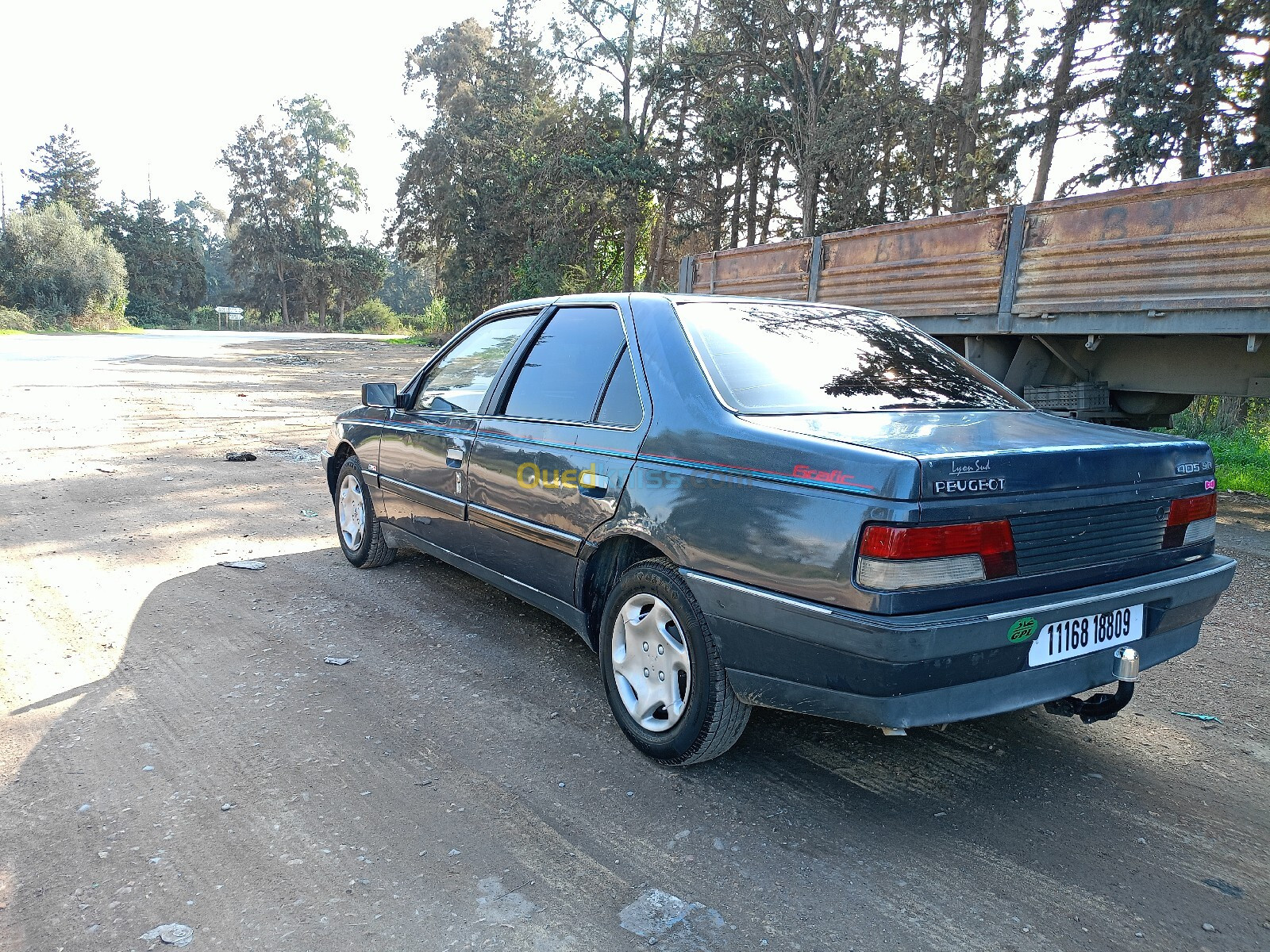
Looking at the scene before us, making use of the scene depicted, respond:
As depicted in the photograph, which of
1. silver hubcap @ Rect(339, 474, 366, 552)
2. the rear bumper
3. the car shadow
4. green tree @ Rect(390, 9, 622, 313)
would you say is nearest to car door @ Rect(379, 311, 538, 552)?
silver hubcap @ Rect(339, 474, 366, 552)

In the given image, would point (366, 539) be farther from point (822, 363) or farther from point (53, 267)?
point (53, 267)

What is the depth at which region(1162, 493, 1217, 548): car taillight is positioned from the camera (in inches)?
113

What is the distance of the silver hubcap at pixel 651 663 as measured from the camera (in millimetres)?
2904

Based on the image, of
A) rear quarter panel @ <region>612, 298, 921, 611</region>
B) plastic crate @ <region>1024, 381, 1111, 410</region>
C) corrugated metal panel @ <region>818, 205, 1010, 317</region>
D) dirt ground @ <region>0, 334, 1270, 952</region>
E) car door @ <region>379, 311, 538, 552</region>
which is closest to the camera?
dirt ground @ <region>0, 334, 1270, 952</region>

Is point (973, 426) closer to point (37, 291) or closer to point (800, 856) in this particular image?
point (800, 856)

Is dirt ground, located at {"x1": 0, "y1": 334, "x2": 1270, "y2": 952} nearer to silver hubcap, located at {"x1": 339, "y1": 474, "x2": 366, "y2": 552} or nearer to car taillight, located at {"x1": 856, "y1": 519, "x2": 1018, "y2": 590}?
silver hubcap, located at {"x1": 339, "y1": 474, "x2": 366, "y2": 552}

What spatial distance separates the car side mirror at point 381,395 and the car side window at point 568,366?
1.26m

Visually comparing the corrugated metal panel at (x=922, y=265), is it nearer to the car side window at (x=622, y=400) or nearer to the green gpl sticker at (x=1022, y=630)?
the car side window at (x=622, y=400)

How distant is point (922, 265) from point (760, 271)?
8.54 feet

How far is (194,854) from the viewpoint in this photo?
2.44 metres

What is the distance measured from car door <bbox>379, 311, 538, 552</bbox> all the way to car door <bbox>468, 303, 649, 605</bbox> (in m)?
0.16

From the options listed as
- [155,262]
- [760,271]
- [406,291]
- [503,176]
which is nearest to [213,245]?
[406,291]

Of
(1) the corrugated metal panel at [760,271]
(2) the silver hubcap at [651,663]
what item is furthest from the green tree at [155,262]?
(2) the silver hubcap at [651,663]

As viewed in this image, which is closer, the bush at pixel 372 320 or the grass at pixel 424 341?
the grass at pixel 424 341
